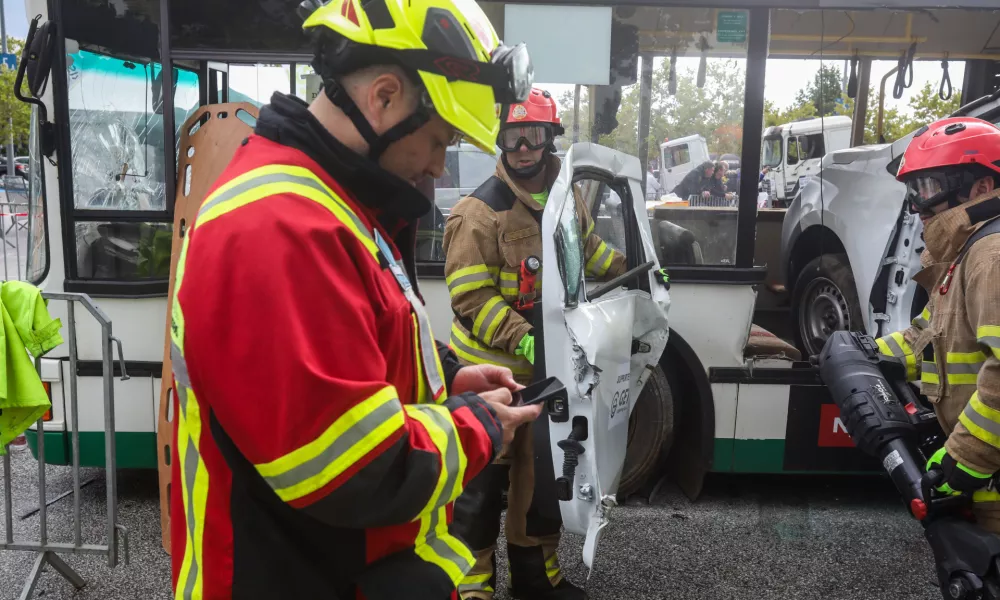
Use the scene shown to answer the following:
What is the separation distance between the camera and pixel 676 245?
425cm

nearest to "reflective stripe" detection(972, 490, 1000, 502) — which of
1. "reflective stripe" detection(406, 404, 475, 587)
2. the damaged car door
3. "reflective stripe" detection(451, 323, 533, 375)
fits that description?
the damaged car door

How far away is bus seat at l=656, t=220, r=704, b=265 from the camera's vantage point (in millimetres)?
4242

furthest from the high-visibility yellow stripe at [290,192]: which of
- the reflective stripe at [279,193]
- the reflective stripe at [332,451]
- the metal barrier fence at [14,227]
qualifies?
the metal barrier fence at [14,227]

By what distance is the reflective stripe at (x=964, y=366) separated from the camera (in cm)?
274

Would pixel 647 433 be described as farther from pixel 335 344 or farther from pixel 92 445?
pixel 335 344

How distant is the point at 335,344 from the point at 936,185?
8.54 feet

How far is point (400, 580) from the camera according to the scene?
4.35ft

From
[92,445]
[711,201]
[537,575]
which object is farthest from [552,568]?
[92,445]

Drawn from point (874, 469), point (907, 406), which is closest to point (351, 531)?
point (907, 406)

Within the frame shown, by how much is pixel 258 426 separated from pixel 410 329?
322 millimetres

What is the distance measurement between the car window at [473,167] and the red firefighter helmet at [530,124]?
569 millimetres

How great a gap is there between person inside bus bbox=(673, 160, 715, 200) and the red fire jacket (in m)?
3.04

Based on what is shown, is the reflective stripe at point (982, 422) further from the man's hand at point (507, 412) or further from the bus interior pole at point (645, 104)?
the bus interior pole at point (645, 104)

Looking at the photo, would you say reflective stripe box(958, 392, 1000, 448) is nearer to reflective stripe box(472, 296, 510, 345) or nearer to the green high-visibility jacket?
reflective stripe box(472, 296, 510, 345)
